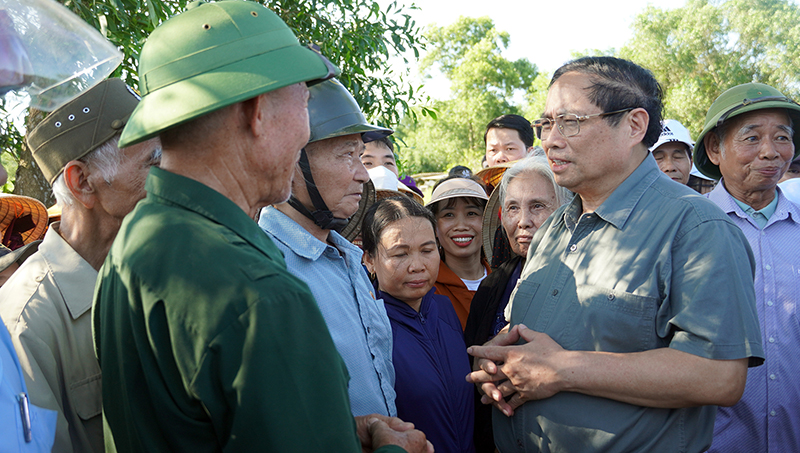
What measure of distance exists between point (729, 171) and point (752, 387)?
1.19 metres

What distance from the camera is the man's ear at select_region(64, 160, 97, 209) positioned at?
1909 mm

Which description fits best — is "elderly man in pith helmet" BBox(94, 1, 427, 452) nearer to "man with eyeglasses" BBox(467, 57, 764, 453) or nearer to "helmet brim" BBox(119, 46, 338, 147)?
"helmet brim" BBox(119, 46, 338, 147)

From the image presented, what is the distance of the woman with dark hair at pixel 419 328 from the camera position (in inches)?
92.7

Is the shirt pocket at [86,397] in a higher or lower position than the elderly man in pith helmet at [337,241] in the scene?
lower

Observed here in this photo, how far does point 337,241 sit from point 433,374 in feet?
2.40

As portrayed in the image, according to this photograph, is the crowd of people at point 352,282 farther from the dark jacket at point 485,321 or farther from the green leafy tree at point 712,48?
the green leafy tree at point 712,48

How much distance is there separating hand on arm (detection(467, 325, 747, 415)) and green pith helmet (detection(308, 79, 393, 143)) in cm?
110

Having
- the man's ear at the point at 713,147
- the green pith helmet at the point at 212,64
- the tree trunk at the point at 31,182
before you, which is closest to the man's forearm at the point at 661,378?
the green pith helmet at the point at 212,64

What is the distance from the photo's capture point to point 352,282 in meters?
2.25

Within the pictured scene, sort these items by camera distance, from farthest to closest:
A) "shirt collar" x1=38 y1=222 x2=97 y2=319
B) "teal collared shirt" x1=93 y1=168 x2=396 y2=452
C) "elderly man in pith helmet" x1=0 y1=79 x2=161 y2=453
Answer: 1. "shirt collar" x1=38 y1=222 x2=97 y2=319
2. "elderly man in pith helmet" x1=0 y1=79 x2=161 y2=453
3. "teal collared shirt" x1=93 y1=168 x2=396 y2=452

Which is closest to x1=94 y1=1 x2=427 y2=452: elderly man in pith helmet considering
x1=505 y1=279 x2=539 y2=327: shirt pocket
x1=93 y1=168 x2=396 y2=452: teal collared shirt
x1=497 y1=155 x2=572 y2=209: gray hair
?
x1=93 y1=168 x2=396 y2=452: teal collared shirt

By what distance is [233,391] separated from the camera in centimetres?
99

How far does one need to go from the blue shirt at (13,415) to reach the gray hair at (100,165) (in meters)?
0.78

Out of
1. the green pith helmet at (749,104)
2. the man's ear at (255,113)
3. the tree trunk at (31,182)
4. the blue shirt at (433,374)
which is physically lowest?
the tree trunk at (31,182)
